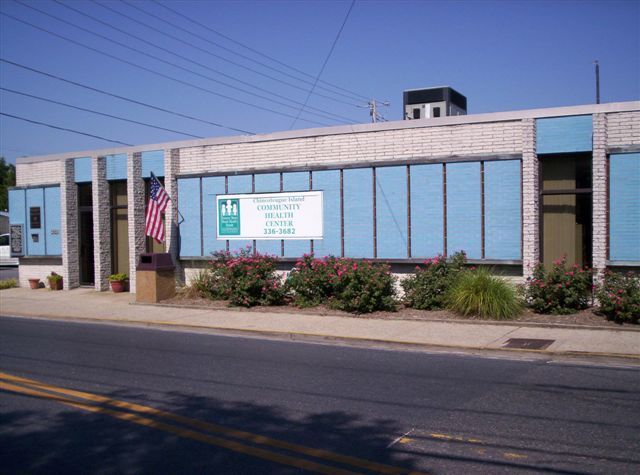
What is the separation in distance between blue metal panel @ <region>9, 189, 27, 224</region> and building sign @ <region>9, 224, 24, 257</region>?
240mm

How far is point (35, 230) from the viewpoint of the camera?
24031 millimetres

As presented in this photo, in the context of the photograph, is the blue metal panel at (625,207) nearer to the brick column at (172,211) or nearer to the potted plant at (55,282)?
the brick column at (172,211)

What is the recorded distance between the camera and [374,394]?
322 inches

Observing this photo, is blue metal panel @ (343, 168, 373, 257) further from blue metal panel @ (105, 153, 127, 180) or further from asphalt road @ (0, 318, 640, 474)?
blue metal panel @ (105, 153, 127, 180)

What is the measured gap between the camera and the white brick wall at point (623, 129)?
14.5 metres

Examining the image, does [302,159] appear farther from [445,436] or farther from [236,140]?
[445,436]

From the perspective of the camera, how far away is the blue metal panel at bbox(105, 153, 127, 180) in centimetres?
2202

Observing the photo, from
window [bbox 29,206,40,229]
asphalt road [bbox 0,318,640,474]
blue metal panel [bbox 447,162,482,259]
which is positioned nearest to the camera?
asphalt road [bbox 0,318,640,474]

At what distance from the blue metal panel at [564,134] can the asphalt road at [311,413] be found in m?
6.86

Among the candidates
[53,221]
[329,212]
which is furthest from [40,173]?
[329,212]

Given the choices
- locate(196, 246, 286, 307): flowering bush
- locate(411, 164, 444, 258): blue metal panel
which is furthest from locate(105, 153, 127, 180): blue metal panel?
locate(411, 164, 444, 258): blue metal panel

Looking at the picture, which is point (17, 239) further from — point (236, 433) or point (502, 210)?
point (236, 433)

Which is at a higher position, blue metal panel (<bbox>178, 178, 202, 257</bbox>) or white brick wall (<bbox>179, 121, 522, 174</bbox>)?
white brick wall (<bbox>179, 121, 522, 174</bbox>)

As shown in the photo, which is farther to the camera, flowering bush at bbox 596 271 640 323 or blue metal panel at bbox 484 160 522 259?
blue metal panel at bbox 484 160 522 259
